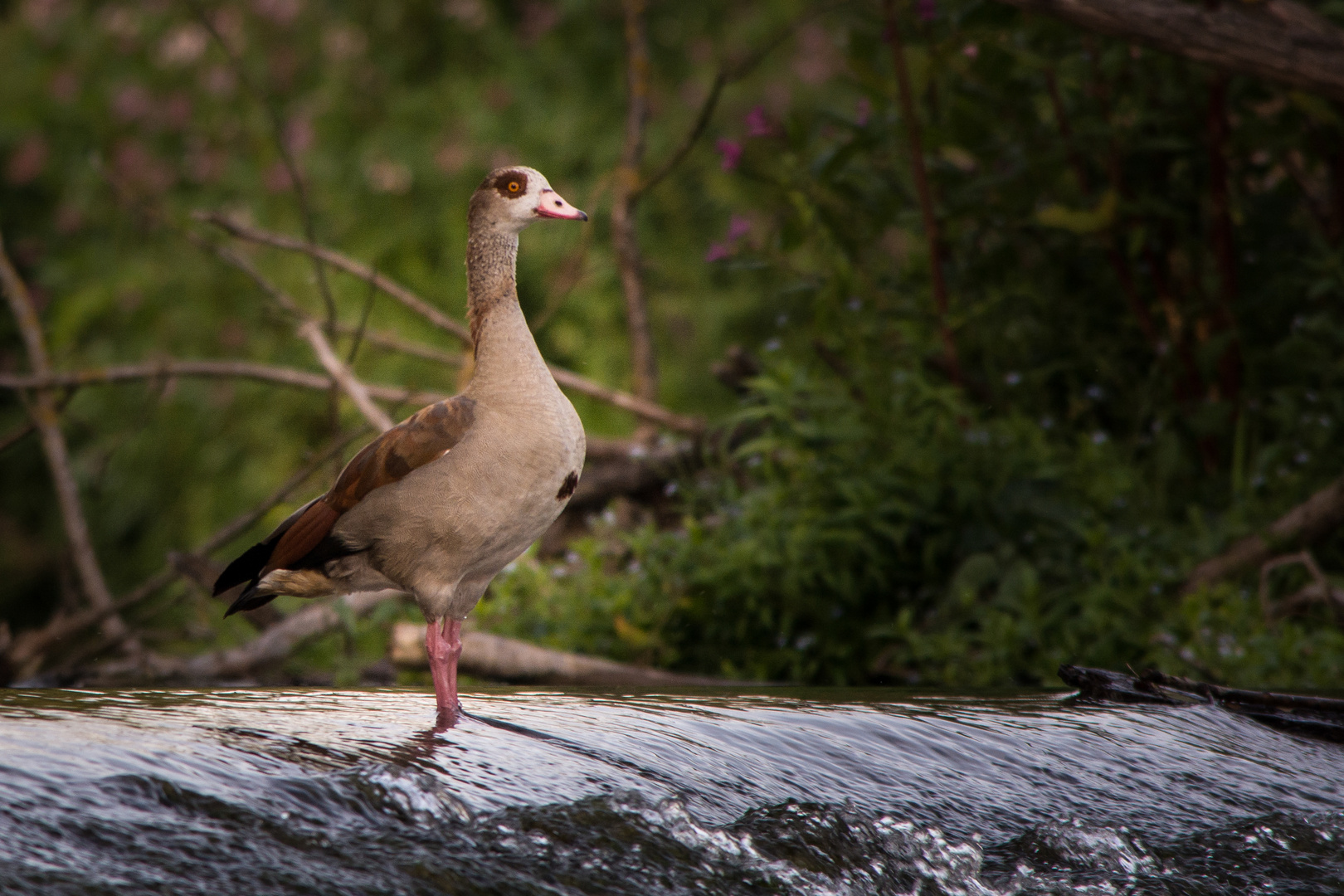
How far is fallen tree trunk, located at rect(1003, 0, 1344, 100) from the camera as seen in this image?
3.83 metres

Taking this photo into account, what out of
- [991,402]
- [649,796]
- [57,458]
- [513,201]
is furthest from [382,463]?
[57,458]

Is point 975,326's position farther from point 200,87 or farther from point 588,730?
point 200,87

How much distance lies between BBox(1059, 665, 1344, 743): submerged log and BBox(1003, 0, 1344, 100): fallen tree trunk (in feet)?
6.45

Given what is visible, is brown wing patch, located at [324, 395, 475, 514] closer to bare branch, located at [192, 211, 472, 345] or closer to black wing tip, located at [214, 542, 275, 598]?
black wing tip, located at [214, 542, 275, 598]

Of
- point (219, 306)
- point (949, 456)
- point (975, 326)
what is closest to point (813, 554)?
point (949, 456)

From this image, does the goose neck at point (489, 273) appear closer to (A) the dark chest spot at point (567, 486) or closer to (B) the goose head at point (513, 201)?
(B) the goose head at point (513, 201)

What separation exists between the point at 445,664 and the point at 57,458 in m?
3.35

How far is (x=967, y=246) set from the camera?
497cm

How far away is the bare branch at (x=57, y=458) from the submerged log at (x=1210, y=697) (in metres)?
3.33

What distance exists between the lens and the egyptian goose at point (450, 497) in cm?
218

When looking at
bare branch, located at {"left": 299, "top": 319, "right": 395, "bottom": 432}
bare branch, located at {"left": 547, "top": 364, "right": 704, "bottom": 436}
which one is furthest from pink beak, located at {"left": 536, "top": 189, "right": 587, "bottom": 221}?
bare branch, located at {"left": 547, "top": 364, "right": 704, "bottom": 436}

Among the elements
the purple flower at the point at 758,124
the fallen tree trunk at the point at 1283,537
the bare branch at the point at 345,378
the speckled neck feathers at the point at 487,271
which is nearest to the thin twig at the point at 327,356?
the bare branch at the point at 345,378

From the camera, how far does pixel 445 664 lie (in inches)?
90.4

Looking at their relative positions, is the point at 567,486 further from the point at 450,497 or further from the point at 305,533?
the point at 305,533
